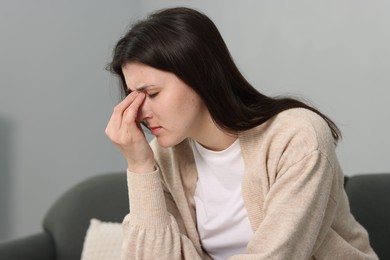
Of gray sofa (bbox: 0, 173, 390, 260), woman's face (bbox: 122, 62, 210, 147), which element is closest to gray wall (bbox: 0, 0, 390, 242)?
gray sofa (bbox: 0, 173, 390, 260)

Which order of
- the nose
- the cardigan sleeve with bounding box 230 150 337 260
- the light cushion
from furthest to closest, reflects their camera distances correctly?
1. the light cushion
2. the nose
3. the cardigan sleeve with bounding box 230 150 337 260

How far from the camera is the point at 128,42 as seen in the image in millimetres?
1349

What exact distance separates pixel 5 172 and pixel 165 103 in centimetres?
167

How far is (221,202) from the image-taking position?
148 centimetres

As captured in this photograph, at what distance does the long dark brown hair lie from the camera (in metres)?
1.29

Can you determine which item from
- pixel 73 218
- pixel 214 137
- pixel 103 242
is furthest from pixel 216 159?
pixel 73 218

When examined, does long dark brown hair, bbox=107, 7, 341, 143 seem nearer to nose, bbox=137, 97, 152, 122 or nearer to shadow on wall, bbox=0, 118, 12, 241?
nose, bbox=137, 97, 152, 122

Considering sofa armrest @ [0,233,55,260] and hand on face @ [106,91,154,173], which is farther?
sofa armrest @ [0,233,55,260]

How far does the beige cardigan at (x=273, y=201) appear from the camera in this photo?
4.13ft

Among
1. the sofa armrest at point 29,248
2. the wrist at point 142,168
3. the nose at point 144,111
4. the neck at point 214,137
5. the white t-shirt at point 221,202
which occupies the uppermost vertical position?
the nose at point 144,111

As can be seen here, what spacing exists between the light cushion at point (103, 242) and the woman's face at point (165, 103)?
70 centimetres

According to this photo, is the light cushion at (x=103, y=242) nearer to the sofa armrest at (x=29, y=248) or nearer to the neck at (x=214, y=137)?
the sofa armrest at (x=29, y=248)

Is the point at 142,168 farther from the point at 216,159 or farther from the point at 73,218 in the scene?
the point at 73,218

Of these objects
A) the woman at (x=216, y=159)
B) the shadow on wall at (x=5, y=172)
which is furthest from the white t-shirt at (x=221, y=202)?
the shadow on wall at (x=5, y=172)
